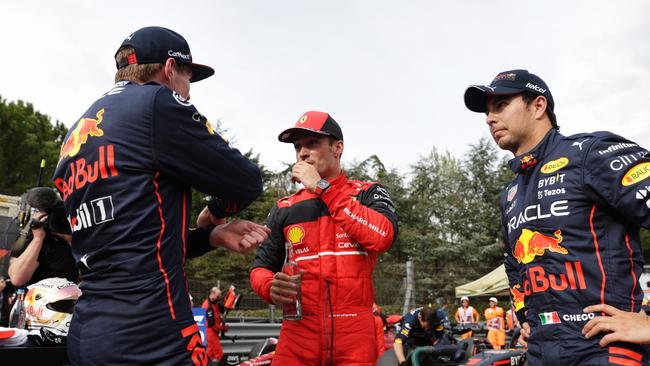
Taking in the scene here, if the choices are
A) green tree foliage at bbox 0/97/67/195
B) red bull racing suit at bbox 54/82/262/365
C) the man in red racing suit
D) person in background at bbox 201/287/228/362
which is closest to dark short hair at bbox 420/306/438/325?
person in background at bbox 201/287/228/362

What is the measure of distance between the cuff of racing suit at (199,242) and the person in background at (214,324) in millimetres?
7904

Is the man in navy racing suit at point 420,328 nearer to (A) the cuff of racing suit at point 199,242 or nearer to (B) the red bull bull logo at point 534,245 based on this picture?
(B) the red bull bull logo at point 534,245

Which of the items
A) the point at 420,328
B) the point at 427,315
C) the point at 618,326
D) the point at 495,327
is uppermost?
the point at 618,326

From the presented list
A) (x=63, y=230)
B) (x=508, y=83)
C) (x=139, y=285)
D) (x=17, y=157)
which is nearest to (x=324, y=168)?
(x=508, y=83)

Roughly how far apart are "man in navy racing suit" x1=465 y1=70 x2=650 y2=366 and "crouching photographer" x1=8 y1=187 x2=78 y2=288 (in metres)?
2.74

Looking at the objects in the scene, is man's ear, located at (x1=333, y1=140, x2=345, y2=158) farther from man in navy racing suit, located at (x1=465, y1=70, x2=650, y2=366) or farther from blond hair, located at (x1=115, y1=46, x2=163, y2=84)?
blond hair, located at (x1=115, y1=46, x2=163, y2=84)

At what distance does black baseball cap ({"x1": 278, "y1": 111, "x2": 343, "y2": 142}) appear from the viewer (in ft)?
9.79

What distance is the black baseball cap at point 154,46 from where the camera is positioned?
2053 mm

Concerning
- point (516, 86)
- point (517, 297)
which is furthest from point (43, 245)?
point (516, 86)

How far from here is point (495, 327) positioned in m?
17.8

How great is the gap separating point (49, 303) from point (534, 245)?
2947 millimetres

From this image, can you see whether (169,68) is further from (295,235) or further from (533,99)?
(533,99)

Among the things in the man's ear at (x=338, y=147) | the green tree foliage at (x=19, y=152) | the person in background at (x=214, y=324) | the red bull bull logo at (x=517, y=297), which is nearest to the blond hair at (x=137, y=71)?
the man's ear at (x=338, y=147)

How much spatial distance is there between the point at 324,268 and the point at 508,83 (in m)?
1.29
